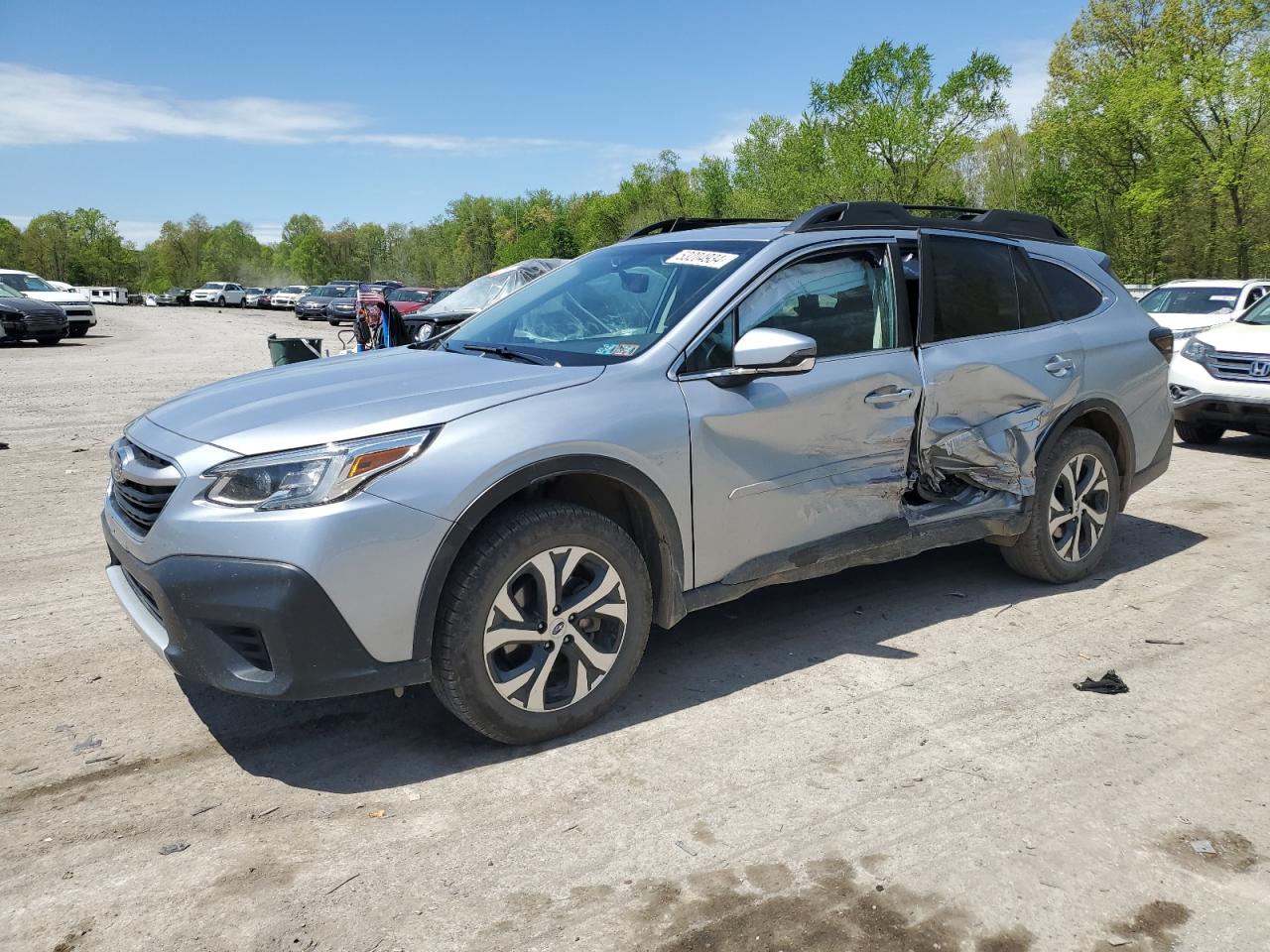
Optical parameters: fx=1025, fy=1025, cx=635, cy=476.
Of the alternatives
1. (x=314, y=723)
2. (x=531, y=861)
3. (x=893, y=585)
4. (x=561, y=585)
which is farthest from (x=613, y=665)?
(x=893, y=585)

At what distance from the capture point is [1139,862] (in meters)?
2.90

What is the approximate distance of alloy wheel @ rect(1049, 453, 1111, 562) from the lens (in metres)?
5.23

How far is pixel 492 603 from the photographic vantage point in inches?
131

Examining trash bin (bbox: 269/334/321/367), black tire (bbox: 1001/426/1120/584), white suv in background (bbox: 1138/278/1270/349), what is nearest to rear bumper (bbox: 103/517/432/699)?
Result: black tire (bbox: 1001/426/1120/584)

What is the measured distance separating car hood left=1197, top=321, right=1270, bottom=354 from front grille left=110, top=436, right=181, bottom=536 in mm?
9523

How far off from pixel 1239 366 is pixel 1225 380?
17cm

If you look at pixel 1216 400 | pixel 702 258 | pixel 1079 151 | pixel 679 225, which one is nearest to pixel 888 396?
pixel 702 258

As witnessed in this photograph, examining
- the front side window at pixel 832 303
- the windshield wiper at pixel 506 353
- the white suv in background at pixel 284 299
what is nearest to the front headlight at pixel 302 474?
the windshield wiper at pixel 506 353

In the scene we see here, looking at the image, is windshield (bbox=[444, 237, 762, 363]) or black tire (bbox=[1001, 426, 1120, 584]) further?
black tire (bbox=[1001, 426, 1120, 584])

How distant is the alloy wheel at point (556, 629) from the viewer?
11.1 ft

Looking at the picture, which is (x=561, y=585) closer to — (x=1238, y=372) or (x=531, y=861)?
(x=531, y=861)

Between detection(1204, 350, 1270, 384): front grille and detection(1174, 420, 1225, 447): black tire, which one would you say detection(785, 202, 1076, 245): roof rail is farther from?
detection(1174, 420, 1225, 447): black tire

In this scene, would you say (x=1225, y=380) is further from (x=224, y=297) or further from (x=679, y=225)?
(x=224, y=297)

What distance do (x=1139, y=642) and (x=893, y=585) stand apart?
1223 millimetres
